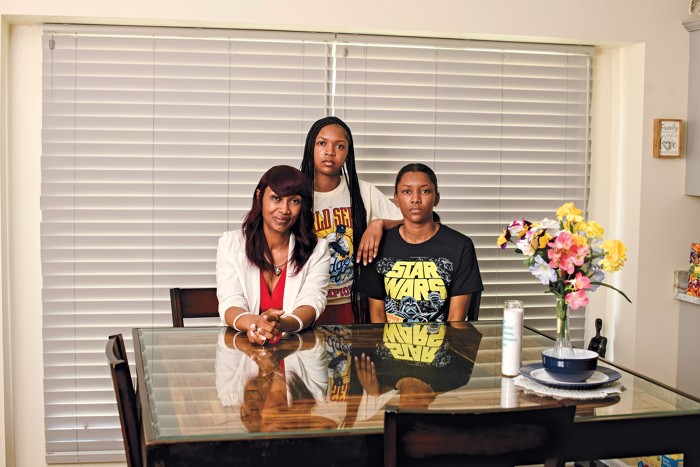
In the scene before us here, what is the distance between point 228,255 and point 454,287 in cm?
81

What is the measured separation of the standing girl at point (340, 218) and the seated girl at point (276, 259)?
0.23 metres

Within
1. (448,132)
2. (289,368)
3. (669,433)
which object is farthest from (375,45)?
(669,433)

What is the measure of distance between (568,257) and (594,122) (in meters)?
2.03

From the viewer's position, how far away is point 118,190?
3.57m

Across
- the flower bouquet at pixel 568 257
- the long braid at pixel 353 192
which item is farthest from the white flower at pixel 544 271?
the long braid at pixel 353 192

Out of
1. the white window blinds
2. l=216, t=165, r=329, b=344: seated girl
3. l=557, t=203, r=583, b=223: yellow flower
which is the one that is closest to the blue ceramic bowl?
l=557, t=203, r=583, b=223: yellow flower

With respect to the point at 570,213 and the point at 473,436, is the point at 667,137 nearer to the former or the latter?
the point at 570,213

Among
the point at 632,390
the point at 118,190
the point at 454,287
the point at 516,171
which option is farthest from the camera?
the point at 516,171

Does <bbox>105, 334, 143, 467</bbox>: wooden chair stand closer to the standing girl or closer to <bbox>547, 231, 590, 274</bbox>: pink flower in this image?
<bbox>547, 231, 590, 274</bbox>: pink flower

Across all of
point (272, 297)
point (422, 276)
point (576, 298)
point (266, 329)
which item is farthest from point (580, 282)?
point (272, 297)

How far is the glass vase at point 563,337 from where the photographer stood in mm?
2107

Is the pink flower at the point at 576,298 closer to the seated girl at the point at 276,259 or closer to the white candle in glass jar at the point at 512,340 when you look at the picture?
the white candle in glass jar at the point at 512,340

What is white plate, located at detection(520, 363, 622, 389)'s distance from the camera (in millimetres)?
2066

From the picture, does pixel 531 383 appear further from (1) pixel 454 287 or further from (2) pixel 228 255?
(2) pixel 228 255
